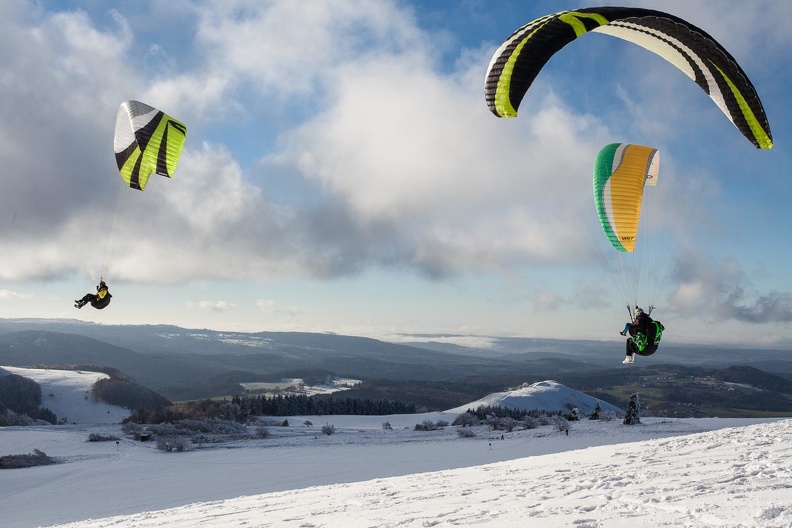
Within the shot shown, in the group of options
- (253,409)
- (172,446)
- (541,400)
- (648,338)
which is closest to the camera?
(648,338)

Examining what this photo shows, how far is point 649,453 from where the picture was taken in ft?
44.1

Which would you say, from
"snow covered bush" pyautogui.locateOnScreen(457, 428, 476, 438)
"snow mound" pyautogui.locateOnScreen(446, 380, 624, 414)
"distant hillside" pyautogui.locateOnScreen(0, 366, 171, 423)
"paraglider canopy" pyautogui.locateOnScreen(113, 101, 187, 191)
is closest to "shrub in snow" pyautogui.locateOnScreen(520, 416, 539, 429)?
"snow covered bush" pyautogui.locateOnScreen(457, 428, 476, 438)

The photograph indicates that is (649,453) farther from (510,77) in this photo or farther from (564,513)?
(510,77)

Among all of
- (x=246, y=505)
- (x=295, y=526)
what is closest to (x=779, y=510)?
(x=295, y=526)

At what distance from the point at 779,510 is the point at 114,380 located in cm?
12180

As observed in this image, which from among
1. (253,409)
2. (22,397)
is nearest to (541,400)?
(253,409)

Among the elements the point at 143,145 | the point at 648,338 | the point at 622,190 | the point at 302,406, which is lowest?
the point at 302,406

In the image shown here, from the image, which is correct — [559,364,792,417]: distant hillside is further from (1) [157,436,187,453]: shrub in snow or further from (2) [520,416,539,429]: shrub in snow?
(1) [157,436,187,453]: shrub in snow

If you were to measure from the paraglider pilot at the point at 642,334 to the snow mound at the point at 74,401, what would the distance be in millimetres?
91511

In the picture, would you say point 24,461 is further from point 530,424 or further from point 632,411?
point 632,411

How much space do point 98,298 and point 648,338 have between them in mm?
17228

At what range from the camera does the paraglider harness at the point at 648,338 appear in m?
13.4

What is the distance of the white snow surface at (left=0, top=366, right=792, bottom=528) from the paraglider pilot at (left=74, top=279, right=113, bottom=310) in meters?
6.70

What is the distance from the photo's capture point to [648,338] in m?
13.4
